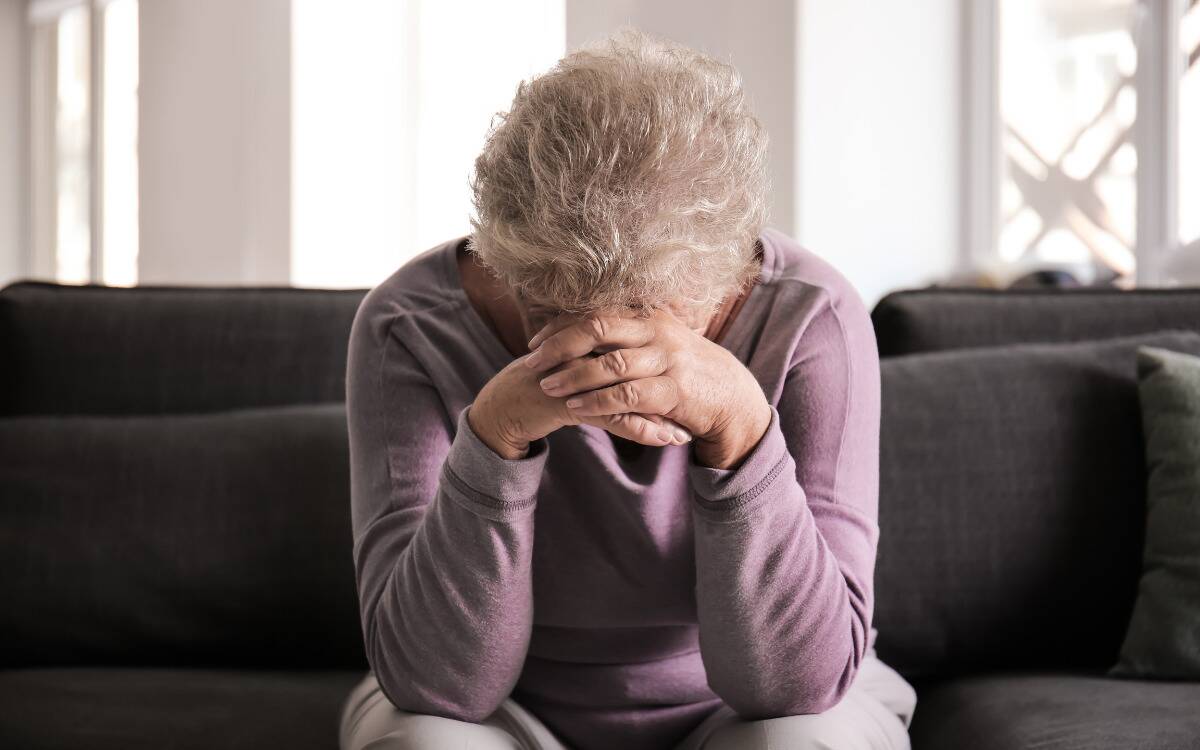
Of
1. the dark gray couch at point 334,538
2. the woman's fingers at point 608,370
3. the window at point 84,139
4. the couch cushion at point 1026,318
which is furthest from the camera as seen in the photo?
the window at point 84,139

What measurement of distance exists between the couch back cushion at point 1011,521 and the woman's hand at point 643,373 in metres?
0.59

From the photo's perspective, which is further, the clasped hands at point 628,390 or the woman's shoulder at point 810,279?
the woman's shoulder at point 810,279

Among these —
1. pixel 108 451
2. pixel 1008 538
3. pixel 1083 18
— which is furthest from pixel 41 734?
pixel 1083 18

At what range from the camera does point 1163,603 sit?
4.38 ft

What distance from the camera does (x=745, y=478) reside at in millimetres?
947

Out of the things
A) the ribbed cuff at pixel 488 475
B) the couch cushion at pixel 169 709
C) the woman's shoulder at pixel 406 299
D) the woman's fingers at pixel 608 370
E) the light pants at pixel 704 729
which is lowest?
the couch cushion at pixel 169 709

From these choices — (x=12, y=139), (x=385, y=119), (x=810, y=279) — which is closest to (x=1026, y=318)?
(x=810, y=279)

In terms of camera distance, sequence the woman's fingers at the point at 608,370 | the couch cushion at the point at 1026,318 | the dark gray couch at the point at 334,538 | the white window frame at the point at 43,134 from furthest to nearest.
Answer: the white window frame at the point at 43,134, the couch cushion at the point at 1026,318, the dark gray couch at the point at 334,538, the woman's fingers at the point at 608,370

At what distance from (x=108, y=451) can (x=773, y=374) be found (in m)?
0.94

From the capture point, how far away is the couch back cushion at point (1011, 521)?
1.42 meters

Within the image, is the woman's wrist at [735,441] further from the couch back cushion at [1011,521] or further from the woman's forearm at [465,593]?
the couch back cushion at [1011,521]

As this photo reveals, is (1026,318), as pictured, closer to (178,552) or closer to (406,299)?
(406,299)

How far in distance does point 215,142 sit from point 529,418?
4.01m

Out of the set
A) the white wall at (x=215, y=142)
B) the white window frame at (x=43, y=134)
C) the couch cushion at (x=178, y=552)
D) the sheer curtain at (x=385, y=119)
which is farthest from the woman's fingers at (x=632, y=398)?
the white window frame at (x=43, y=134)
